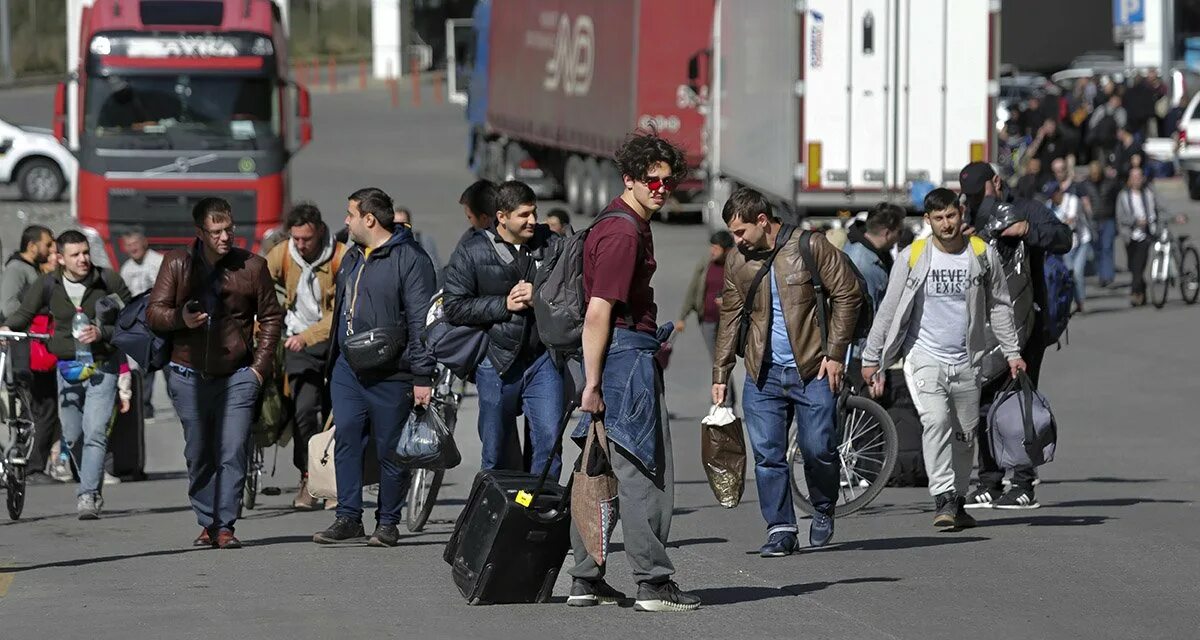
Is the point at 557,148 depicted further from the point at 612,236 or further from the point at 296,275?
the point at 612,236

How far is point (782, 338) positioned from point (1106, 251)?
16.1 metres

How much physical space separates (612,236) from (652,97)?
933 inches

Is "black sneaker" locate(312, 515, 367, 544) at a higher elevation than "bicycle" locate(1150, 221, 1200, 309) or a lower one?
lower

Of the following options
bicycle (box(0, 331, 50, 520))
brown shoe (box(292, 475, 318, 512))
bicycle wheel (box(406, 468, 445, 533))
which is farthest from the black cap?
bicycle (box(0, 331, 50, 520))

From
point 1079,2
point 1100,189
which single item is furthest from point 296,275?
point 1079,2

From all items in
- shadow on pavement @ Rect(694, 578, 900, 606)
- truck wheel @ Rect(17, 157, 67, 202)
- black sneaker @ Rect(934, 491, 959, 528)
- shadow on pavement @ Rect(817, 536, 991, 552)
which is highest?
truck wheel @ Rect(17, 157, 67, 202)

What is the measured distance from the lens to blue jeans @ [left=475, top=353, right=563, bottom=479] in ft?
31.0

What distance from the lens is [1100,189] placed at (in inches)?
953

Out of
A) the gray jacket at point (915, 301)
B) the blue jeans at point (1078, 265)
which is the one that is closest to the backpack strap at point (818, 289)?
the gray jacket at point (915, 301)

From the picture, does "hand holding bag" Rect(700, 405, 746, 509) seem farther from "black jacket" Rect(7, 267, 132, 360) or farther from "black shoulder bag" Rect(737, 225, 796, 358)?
"black jacket" Rect(7, 267, 132, 360)

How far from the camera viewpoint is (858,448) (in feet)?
37.9

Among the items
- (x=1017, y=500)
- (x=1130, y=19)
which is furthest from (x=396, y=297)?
(x=1130, y=19)

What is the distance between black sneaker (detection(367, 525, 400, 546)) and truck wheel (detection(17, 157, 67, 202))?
2733cm

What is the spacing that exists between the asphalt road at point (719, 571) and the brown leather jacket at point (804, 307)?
37.4 inches
